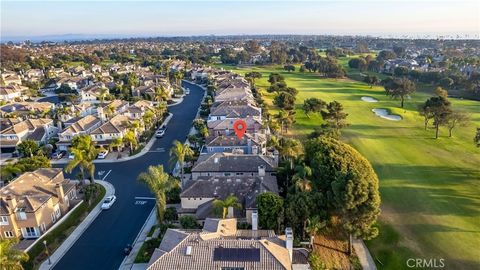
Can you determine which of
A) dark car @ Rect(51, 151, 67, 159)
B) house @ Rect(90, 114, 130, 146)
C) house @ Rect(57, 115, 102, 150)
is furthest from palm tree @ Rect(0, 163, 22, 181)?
house @ Rect(90, 114, 130, 146)

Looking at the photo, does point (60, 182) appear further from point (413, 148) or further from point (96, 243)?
point (413, 148)

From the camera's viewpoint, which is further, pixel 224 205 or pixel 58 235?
pixel 58 235

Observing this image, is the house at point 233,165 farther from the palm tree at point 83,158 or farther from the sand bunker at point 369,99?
the sand bunker at point 369,99

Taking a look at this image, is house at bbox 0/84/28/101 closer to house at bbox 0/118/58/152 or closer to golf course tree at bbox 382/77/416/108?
house at bbox 0/118/58/152

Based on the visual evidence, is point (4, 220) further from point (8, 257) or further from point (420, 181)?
point (420, 181)

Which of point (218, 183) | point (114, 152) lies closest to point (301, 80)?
point (114, 152)

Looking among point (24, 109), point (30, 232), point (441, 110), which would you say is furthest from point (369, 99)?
point (30, 232)

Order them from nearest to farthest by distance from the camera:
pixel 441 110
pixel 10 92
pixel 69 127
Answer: pixel 69 127 < pixel 441 110 < pixel 10 92
